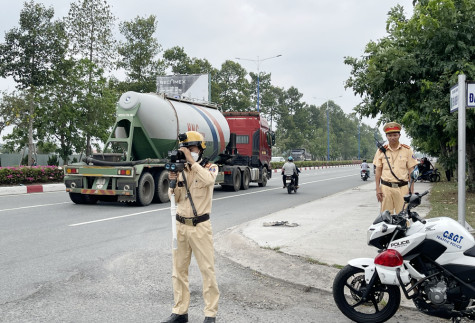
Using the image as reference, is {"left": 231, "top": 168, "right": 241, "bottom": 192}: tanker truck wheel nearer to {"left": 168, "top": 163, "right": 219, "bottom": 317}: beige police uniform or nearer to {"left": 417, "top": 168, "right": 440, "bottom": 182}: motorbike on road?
{"left": 417, "top": 168, "right": 440, "bottom": 182}: motorbike on road

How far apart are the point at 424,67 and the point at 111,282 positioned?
1128 cm

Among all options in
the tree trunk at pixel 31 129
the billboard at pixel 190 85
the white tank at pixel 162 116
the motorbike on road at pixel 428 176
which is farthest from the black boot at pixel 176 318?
the billboard at pixel 190 85

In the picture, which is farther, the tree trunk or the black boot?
the tree trunk

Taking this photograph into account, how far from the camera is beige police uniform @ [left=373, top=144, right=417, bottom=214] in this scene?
6523 millimetres

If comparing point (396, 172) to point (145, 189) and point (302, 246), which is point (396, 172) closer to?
point (302, 246)

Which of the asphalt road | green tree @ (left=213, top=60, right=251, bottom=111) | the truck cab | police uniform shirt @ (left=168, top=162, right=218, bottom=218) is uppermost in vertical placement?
green tree @ (left=213, top=60, right=251, bottom=111)

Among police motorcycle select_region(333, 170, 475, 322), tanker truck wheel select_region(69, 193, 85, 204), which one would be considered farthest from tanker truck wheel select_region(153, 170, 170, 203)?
police motorcycle select_region(333, 170, 475, 322)

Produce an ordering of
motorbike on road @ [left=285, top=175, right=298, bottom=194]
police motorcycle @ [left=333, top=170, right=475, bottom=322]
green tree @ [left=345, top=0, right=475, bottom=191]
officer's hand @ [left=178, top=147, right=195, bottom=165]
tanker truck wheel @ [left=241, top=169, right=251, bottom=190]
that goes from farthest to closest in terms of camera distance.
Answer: tanker truck wheel @ [left=241, top=169, right=251, bottom=190]
motorbike on road @ [left=285, top=175, right=298, bottom=194]
green tree @ [left=345, top=0, right=475, bottom=191]
officer's hand @ [left=178, top=147, right=195, bottom=165]
police motorcycle @ [left=333, top=170, right=475, bottom=322]

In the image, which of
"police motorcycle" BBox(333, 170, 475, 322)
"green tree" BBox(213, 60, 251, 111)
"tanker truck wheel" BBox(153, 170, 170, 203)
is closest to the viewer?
"police motorcycle" BBox(333, 170, 475, 322)

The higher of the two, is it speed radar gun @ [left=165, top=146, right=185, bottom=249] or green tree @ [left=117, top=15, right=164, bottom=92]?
green tree @ [left=117, top=15, right=164, bottom=92]

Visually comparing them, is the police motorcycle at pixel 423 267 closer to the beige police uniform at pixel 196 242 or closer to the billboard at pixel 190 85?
the beige police uniform at pixel 196 242

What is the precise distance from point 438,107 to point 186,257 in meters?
10.8

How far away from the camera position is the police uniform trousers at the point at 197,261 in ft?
13.1

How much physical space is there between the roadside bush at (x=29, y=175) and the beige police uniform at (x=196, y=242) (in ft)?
55.5
